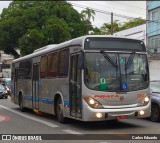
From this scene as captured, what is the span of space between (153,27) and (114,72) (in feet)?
94.8

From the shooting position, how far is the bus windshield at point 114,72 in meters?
11.7

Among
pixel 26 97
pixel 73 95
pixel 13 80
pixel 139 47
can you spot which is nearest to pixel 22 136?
pixel 73 95

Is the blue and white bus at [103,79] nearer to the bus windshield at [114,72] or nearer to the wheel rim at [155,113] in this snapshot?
the bus windshield at [114,72]

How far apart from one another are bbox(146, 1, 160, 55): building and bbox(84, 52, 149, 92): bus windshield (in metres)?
26.3

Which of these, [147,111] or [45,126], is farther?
[45,126]

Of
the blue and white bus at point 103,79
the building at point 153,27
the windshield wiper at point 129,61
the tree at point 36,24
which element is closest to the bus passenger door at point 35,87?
the blue and white bus at point 103,79

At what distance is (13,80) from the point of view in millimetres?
21781

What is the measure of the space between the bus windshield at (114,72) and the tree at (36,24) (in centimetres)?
3584

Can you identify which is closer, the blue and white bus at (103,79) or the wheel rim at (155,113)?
the blue and white bus at (103,79)

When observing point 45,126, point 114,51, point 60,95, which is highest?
point 114,51

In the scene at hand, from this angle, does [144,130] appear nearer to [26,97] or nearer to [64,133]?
[64,133]

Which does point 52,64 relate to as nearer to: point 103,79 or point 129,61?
point 103,79

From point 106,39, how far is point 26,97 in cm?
770

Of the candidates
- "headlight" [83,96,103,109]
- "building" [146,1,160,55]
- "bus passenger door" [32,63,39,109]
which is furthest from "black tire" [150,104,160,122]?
"building" [146,1,160,55]
